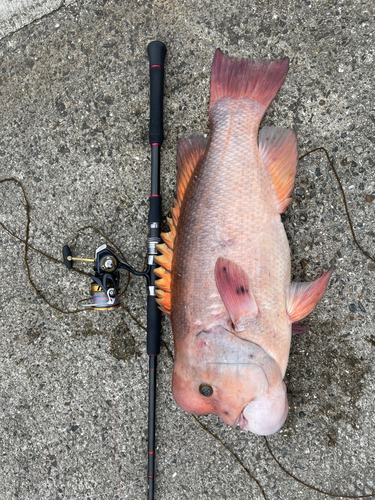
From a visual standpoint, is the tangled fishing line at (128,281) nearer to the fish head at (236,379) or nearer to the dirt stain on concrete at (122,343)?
the dirt stain on concrete at (122,343)

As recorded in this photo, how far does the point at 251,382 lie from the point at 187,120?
1517 millimetres

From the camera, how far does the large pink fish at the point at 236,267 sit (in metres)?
1.48

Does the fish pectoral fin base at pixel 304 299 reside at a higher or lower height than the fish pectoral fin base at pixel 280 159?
lower

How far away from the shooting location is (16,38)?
229 cm

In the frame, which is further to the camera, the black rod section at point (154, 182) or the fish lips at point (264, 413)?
the black rod section at point (154, 182)

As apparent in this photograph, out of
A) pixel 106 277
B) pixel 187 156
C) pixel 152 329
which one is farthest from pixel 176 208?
pixel 152 329

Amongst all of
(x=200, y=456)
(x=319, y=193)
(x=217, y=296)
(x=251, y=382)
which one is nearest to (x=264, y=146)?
(x=319, y=193)

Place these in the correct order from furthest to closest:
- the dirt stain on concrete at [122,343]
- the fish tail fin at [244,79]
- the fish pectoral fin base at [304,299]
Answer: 1. the dirt stain on concrete at [122,343]
2. the fish tail fin at [244,79]
3. the fish pectoral fin base at [304,299]

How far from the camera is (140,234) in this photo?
2107 millimetres

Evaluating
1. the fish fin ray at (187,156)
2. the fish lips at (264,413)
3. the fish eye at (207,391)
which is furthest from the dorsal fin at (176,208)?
the fish lips at (264,413)

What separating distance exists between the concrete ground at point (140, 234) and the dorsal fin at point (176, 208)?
11.8 inches

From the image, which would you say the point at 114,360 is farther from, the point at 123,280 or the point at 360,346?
the point at 360,346

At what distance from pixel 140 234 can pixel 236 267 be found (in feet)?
2.68

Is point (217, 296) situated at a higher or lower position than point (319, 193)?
lower
